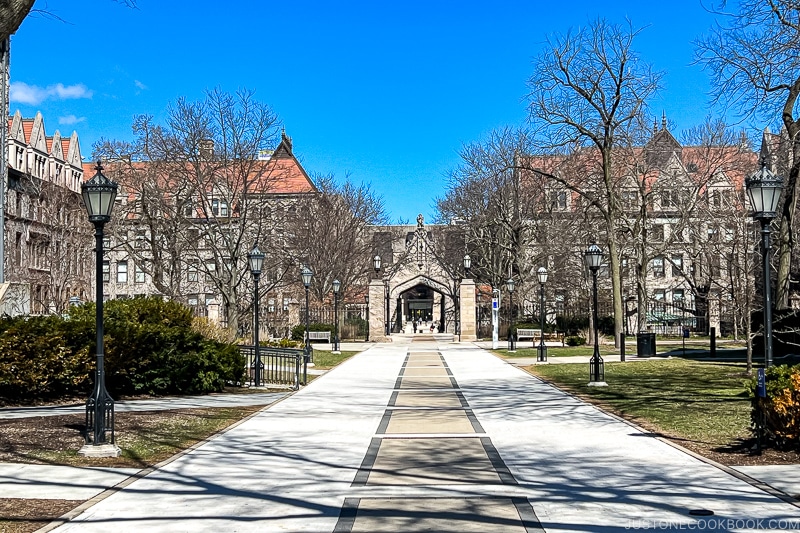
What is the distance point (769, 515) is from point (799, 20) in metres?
14.7

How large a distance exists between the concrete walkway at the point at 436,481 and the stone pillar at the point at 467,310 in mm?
35860

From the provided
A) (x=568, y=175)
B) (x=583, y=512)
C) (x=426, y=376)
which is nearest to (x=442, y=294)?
(x=568, y=175)

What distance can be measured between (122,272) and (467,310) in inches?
1483

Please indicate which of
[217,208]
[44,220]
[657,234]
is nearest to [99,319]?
[217,208]

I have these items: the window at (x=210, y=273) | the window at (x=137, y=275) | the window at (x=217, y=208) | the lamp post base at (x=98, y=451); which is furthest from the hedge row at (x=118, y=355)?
the window at (x=137, y=275)

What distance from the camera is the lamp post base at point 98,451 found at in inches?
444

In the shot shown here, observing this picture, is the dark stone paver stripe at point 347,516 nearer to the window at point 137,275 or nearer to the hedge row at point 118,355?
the hedge row at point 118,355

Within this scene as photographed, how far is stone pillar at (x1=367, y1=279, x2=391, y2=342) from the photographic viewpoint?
2154 inches

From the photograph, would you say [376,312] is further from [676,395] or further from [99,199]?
[99,199]

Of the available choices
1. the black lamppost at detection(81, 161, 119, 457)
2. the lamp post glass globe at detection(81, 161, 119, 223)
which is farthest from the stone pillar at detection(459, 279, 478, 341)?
the lamp post glass globe at detection(81, 161, 119, 223)

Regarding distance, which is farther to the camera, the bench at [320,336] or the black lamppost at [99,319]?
the bench at [320,336]

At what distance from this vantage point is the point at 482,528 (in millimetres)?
7293

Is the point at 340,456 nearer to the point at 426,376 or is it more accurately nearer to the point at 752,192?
the point at 752,192

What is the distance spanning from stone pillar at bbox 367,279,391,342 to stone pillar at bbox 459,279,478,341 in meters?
5.37
